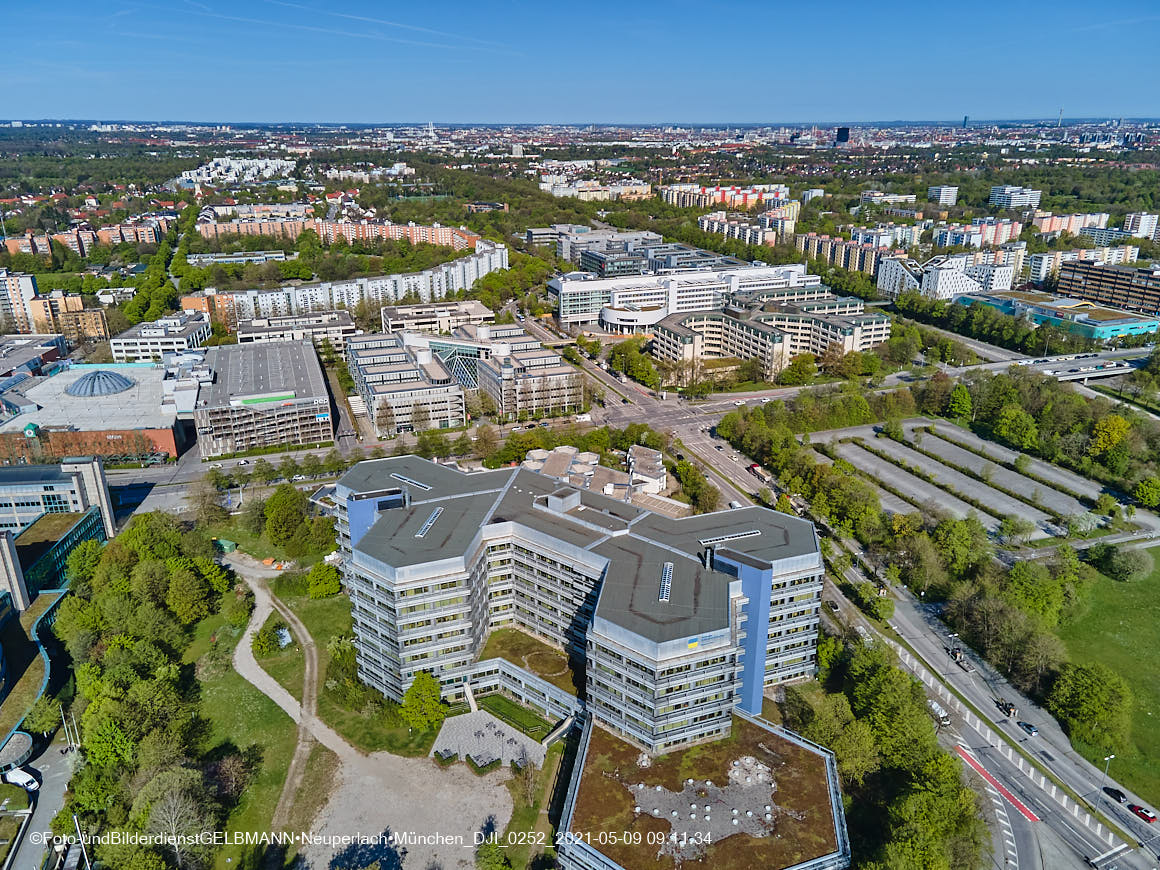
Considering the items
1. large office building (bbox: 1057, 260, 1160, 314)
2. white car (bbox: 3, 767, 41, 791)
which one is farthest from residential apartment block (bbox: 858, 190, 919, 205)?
white car (bbox: 3, 767, 41, 791)

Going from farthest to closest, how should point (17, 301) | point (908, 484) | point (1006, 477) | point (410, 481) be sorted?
point (17, 301)
point (1006, 477)
point (908, 484)
point (410, 481)

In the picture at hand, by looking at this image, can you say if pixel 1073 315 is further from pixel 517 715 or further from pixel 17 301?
pixel 17 301

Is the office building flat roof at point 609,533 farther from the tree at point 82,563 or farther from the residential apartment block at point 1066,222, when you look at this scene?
the residential apartment block at point 1066,222

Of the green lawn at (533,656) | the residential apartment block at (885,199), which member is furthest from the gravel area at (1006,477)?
the residential apartment block at (885,199)

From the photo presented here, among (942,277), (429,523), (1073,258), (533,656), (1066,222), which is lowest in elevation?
(533,656)

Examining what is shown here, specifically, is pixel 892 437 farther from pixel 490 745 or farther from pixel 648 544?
pixel 490 745

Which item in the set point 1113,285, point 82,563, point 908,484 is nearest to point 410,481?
point 82,563

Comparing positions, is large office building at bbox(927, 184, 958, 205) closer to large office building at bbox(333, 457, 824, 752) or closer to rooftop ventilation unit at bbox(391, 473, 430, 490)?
large office building at bbox(333, 457, 824, 752)
